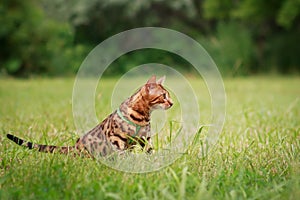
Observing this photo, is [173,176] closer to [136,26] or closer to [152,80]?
[152,80]

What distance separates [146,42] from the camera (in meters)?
17.7

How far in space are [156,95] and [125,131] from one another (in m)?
0.32

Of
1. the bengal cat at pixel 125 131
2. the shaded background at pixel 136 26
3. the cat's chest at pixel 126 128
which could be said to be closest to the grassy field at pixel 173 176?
the bengal cat at pixel 125 131

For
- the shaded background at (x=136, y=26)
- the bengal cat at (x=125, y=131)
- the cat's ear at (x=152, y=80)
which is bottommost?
the bengal cat at (x=125, y=131)

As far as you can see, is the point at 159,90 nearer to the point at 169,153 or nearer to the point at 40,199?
the point at 169,153

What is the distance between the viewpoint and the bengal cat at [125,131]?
2.81m

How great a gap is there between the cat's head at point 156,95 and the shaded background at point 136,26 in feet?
31.0

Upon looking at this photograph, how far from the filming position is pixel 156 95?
288 centimetres

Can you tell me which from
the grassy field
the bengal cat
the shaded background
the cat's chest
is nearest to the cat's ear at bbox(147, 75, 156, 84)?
the bengal cat

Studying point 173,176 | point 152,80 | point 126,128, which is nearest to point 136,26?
point 152,80

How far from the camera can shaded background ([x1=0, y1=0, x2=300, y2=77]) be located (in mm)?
13086

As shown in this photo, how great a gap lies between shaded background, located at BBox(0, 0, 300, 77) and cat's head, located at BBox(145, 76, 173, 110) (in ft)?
31.0

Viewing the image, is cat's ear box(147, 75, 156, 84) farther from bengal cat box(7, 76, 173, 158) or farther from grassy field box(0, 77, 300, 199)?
grassy field box(0, 77, 300, 199)

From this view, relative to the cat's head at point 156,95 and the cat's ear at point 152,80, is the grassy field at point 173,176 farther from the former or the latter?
the cat's ear at point 152,80
